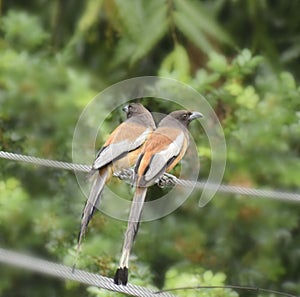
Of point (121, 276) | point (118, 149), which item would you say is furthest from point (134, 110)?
point (121, 276)

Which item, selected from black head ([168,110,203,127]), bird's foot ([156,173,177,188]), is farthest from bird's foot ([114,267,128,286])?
black head ([168,110,203,127])

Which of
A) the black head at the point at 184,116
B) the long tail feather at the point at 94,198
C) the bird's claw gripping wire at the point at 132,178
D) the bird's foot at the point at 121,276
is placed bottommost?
the bird's foot at the point at 121,276

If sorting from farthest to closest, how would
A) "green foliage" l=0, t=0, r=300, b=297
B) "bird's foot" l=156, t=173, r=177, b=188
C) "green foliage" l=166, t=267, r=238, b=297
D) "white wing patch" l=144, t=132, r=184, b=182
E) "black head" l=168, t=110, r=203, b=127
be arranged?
1. "green foliage" l=0, t=0, r=300, b=297
2. "green foliage" l=166, t=267, r=238, b=297
3. "black head" l=168, t=110, r=203, b=127
4. "bird's foot" l=156, t=173, r=177, b=188
5. "white wing patch" l=144, t=132, r=184, b=182

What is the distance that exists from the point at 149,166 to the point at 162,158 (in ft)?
0.10

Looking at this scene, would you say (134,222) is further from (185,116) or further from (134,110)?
(185,116)

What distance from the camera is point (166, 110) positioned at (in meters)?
1.54

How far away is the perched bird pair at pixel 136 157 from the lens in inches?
32.4

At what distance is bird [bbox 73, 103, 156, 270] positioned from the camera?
Answer: 0.87 meters

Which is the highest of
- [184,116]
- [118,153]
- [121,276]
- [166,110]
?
[166,110]

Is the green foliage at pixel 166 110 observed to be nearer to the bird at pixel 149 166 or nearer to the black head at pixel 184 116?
the black head at pixel 184 116

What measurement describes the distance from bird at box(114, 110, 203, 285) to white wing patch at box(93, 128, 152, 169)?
0.01m

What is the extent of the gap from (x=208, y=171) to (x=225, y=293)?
24 cm

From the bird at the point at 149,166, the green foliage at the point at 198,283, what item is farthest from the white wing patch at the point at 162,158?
the green foliage at the point at 198,283

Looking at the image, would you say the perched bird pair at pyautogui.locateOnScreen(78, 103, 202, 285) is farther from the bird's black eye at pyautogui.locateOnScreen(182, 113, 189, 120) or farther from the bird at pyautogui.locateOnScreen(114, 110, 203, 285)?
the bird's black eye at pyautogui.locateOnScreen(182, 113, 189, 120)
